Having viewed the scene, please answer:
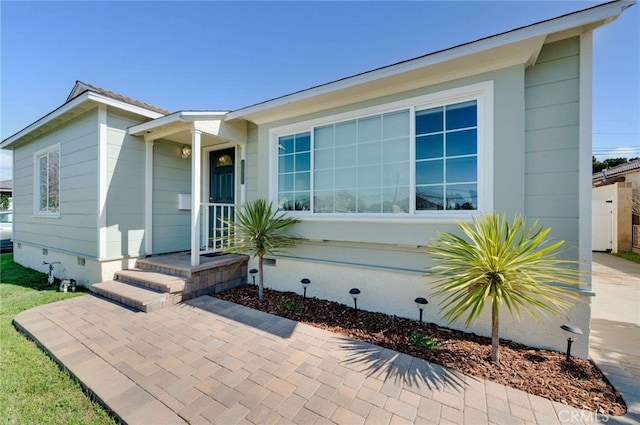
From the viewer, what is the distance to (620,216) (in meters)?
10.6

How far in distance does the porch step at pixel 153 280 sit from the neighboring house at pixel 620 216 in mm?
15963

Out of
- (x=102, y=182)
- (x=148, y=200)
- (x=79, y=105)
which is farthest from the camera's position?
(x=148, y=200)

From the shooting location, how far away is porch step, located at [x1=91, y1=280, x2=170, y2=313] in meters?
4.16

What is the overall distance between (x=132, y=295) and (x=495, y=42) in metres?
6.68

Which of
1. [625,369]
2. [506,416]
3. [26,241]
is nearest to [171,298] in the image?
[506,416]

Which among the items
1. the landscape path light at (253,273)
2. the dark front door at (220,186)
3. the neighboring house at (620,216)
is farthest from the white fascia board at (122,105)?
the neighboring house at (620,216)

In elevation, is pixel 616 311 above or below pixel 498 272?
below

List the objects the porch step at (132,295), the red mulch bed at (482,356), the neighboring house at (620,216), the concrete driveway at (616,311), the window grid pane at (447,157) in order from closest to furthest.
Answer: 1. the red mulch bed at (482,356)
2. the concrete driveway at (616,311)
3. the window grid pane at (447,157)
4. the porch step at (132,295)
5. the neighboring house at (620,216)

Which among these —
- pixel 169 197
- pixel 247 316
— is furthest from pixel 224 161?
pixel 247 316

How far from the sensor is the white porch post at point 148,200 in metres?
6.00

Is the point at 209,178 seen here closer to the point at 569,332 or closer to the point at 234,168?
the point at 234,168

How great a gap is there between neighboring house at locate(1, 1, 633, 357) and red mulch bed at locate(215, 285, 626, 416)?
26 cm

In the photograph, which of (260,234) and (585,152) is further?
(260,234)

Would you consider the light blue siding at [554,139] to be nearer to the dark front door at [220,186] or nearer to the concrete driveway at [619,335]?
the concrete driveway at [619,335]
